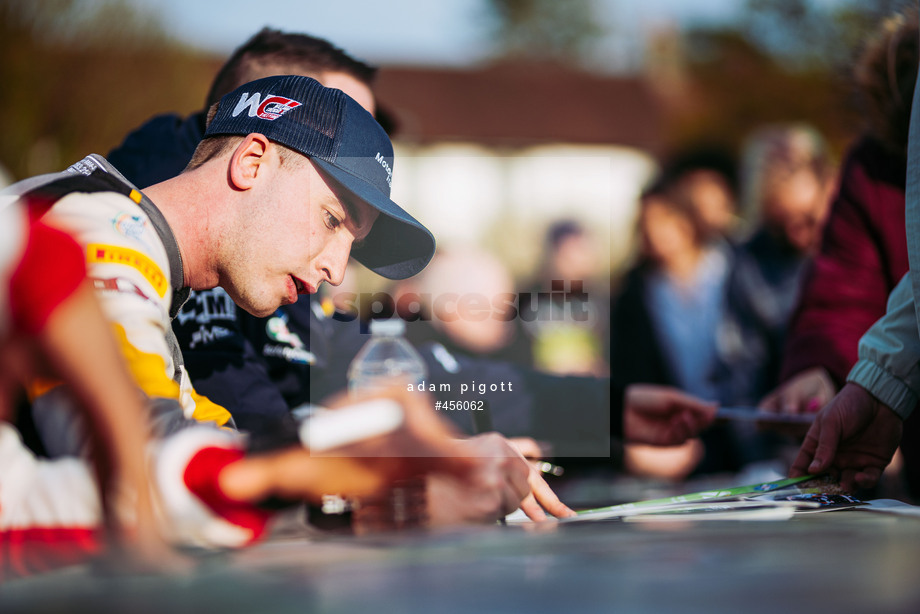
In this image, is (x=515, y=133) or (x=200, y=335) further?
(x=515, y=133)

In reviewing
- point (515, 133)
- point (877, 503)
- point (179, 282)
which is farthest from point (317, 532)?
point (515, 133)

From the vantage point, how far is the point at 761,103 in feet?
90.4

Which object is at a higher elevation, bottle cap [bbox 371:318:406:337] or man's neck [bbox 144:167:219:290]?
man's neck [bbox 144:167:219:290]

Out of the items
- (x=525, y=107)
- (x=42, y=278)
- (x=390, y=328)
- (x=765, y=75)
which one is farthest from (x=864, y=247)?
(x=765, y=75)

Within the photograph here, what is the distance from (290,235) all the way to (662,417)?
1221mm

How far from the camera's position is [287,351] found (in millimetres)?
2047

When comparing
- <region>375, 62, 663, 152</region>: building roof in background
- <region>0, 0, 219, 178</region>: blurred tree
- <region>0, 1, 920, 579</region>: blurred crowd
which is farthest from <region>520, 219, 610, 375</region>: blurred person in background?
<region>375, 62, 663, 152</region>: building roof in background

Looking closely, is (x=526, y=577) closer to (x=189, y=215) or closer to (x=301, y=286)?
(x=301, y=286)

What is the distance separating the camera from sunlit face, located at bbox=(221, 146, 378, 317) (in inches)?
53.0

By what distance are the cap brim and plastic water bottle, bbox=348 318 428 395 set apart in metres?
0.17

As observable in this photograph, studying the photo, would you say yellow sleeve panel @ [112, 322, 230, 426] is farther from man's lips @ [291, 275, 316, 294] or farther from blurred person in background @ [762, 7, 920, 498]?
blurred person in background @ [762, 7, 920, 498]

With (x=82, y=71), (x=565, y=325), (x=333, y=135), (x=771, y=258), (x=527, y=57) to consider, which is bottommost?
(x=565, y=325)

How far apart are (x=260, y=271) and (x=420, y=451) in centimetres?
50

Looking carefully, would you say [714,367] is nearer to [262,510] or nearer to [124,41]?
[262,510]
